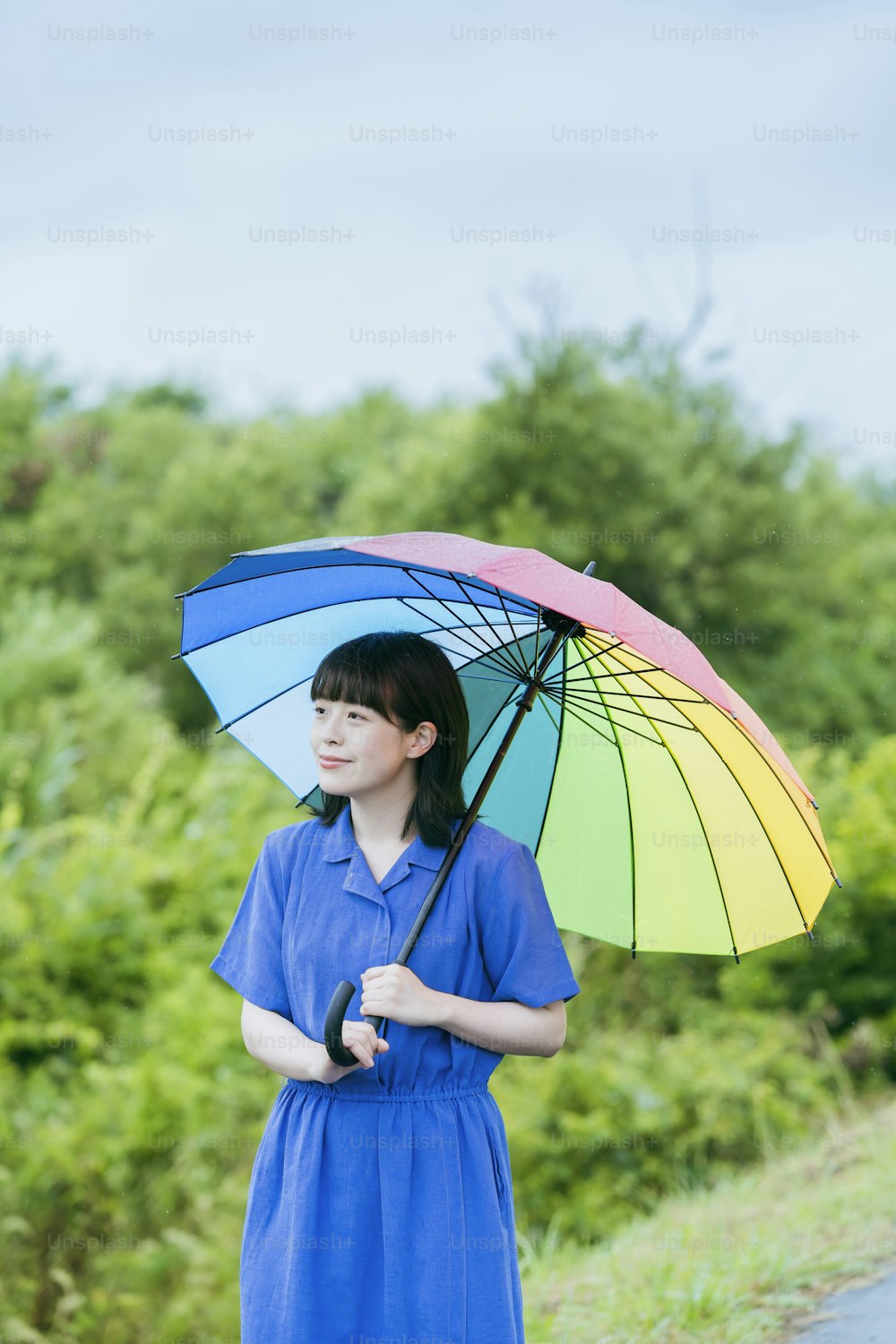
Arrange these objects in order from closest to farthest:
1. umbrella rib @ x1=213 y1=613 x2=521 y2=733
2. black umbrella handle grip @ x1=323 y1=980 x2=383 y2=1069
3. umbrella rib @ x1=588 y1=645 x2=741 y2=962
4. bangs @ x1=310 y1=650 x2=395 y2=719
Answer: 1. black umbrella handle grip @ x1=323 y1=980 x2=383 y2=1069
2. bangs @ x1=310 y1=650 x2=395 y2=719
3. umbrella rib @ x1=588 y1=645 x2=741 y2=962
4. umbrella rib @ x1=213 y1=613 x2=521 y2=733

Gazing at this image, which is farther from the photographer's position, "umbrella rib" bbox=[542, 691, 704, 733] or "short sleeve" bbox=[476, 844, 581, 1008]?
"umbrella rib" bbox=[542, 691, 704, 733]

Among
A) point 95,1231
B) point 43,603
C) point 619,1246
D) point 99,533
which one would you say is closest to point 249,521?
point 99,533

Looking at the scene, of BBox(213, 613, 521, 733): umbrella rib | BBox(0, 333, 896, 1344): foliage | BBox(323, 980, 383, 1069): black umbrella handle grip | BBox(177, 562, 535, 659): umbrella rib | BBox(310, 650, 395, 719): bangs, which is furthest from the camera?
BBox(0, 333, 896, 1344): foliage

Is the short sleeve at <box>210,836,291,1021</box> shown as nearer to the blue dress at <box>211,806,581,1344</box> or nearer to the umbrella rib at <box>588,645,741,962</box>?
the blue dress at <box>211,806,581,1344</box>

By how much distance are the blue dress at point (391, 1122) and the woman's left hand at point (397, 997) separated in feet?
0.28

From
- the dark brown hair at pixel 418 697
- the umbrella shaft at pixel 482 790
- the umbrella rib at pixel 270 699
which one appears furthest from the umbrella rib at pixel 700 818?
the umbrella rib at pixel 270 699

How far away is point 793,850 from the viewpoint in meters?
2.38

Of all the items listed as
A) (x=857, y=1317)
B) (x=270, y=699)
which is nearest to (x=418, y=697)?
(x=270, y=699)

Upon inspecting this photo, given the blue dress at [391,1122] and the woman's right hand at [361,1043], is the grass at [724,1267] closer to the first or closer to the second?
the blue dress at [391,1122]

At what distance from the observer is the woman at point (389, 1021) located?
6.20 ft

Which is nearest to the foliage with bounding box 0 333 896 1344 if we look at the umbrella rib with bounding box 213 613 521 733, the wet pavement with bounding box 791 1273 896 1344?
the wet pavement with bounding box 791 1273 896 1344

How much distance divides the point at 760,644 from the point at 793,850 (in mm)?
10997

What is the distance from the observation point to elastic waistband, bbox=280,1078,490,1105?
6.44 feet

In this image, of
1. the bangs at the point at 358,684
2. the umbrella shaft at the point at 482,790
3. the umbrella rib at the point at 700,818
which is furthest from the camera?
the umbrella rib at the point at 700,818
